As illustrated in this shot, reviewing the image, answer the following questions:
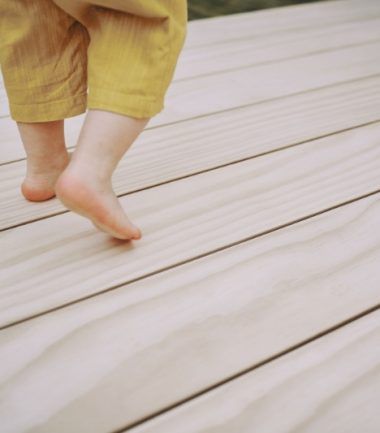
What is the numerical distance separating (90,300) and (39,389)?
0.13 meters

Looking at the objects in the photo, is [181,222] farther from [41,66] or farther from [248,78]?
[248,78]

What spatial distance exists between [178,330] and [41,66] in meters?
0.39

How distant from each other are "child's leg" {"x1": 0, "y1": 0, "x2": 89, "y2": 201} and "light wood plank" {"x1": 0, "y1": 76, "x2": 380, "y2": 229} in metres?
0.12

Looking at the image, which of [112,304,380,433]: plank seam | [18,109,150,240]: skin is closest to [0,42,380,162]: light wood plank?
[18,109,150,240]: skin

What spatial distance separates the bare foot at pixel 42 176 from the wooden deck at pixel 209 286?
0.02m

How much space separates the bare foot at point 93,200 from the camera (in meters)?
0.57

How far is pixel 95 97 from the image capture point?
58 centimetres

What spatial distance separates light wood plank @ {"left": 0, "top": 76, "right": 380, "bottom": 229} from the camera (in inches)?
31.4

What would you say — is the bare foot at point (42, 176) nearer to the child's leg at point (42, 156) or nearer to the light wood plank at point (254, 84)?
the child's leg at point (42, 156)

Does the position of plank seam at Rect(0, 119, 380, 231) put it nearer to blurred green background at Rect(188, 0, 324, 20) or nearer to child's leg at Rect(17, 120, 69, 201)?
child's leg at Rect(17, 120, 69, 201)


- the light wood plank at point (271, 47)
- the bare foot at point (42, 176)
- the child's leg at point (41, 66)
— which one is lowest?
the bare foot at point (42, 176)

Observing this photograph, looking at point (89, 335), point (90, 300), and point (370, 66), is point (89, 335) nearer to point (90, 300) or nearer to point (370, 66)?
point (90, 300)

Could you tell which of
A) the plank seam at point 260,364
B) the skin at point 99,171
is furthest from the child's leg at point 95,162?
the plank seam at point 260,364

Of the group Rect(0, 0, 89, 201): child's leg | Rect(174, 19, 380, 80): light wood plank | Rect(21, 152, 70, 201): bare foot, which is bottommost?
Rect(21, 152, 70, 201): bare foot
